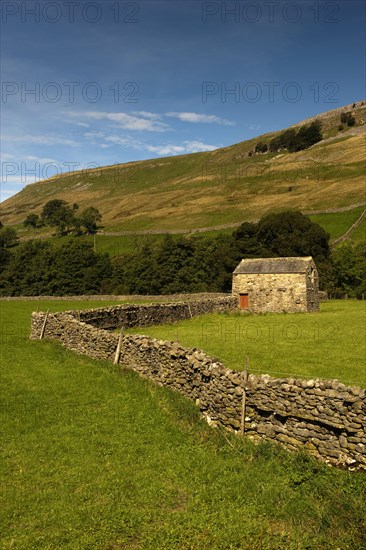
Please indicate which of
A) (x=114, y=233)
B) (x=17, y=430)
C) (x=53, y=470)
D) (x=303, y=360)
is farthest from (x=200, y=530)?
(x=114, y=233)

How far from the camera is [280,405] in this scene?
30.0 feet

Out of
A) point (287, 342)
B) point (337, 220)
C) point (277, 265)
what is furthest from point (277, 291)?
point (337, 220)

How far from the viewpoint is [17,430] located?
9.97m

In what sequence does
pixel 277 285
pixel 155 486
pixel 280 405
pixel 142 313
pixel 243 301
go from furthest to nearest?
1. pixel 243 301
2. pixel 277 285
3. pixel 142 313
4. pixel 280 405
5. pixel 155 486

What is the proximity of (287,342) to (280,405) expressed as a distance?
13.4 meters

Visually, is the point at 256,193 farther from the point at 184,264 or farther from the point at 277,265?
the point at 277,265

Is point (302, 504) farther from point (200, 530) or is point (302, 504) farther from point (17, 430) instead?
point (17, 430)

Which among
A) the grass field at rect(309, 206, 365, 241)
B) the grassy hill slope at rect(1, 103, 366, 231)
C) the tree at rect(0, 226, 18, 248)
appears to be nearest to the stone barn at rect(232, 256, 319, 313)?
the grass field at rect(309, 206, 365, 241)

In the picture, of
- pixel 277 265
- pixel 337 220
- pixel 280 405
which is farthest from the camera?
pixel 337 220

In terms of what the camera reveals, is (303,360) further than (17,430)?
Yes

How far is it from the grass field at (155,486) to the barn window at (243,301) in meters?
30.7

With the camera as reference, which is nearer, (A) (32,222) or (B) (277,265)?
(B) (277,265)

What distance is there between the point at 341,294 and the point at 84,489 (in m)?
55.9

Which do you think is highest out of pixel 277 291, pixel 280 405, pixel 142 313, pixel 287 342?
pixel 277 291
